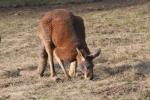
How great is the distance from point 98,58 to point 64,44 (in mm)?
1990

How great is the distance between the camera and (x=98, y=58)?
38.7ft

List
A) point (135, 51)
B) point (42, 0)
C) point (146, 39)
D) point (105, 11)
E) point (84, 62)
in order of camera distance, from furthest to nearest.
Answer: point (42, 0) → point (105, 11) → point (146, 39) → point (135, 51) → point (84, 62)

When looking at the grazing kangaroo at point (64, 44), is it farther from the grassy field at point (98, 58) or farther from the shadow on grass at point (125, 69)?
the shadow on grass at point (125, 69)

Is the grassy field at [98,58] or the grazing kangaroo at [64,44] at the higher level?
the grazing kangaroo at [64,44]

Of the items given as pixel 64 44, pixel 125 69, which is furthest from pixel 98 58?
pixel 64 44

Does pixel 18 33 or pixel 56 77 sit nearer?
pixel 56 77

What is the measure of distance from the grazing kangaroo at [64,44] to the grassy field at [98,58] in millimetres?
246

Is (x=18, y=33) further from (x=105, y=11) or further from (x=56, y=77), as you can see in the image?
(x=56, y=77)

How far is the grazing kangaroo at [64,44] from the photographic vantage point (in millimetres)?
9734

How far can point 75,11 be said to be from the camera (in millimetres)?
18562

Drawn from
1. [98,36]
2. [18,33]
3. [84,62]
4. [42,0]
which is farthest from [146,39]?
[42,0]

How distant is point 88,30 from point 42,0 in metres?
5.06

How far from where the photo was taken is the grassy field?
30.0 feet

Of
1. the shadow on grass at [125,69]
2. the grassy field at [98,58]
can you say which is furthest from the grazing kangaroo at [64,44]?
the shadow on grass at [125,69]
